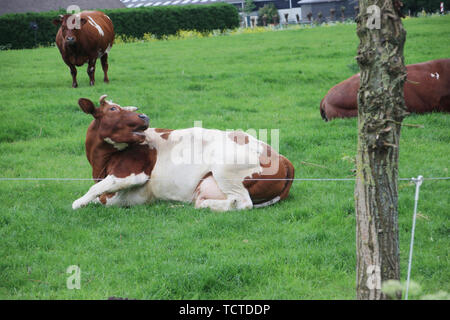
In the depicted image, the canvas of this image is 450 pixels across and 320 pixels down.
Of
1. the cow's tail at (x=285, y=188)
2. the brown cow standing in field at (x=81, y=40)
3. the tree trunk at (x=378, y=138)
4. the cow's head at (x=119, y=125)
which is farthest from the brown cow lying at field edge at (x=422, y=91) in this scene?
the brown cow standing in field at (x=81, y=40)

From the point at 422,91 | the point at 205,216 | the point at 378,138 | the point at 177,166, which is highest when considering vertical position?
the point at 378,138

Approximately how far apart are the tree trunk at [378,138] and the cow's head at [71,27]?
11.4 metres

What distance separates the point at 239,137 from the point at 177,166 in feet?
2.61

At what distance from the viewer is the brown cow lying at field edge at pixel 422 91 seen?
9938mm

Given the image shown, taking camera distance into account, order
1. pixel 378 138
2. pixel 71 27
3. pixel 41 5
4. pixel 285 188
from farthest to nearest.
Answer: pixel 41 5, pixel 71 27, pixel 285 188, pixel 378 138

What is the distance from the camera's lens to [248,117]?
10930 mm

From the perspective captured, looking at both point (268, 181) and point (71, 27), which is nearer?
point (268, 181)

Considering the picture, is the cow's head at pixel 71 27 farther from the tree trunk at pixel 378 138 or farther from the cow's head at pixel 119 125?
the tree trunk at pixel 378 138

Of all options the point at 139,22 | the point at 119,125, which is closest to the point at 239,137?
the point at 119,125

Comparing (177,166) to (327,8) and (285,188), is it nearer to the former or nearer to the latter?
(285,188)

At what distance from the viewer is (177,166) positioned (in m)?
6.41

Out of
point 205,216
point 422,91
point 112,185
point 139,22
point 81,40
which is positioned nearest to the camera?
point 205,216

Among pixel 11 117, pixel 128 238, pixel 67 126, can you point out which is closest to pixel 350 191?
pixel 128 238

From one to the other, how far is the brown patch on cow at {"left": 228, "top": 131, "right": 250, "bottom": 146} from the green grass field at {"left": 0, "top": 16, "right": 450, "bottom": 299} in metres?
0.81
